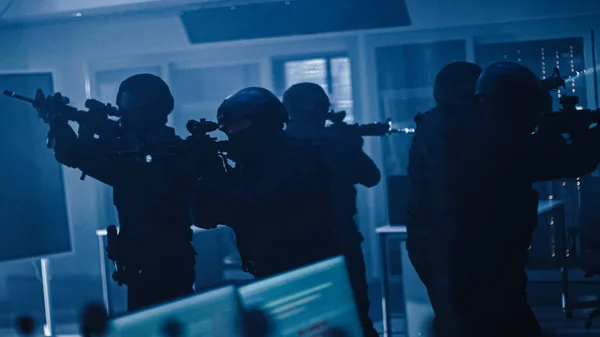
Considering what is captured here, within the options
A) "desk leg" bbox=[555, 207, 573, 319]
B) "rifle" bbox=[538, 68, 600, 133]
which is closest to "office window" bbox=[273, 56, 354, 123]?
"desk leg" bbox=[555, 207, 573, 319]

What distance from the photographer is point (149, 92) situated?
8.50ft

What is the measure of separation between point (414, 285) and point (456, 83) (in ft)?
4.26

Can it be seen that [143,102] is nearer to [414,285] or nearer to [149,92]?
[149,92]

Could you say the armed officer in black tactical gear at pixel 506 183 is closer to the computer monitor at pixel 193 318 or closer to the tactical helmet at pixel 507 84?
the tactical helmet at pixel 507 84

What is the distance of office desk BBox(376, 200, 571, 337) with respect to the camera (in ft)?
9.43

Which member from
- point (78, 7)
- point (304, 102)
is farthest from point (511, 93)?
point (78, 7)

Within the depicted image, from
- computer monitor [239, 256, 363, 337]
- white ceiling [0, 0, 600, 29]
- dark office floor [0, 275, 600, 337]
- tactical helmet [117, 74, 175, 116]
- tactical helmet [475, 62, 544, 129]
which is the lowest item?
dark office floor [0, 275, 600, 337]

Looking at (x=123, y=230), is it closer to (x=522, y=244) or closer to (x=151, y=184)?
(x=151, y=184)

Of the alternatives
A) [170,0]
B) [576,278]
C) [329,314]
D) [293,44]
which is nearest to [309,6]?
[293,44]

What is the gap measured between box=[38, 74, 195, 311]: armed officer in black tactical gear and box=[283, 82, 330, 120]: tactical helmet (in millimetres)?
729

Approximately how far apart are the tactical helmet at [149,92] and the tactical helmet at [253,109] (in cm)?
55

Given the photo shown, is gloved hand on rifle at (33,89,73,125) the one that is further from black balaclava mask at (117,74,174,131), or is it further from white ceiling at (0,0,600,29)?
white ceiling at (0,0,600,29)

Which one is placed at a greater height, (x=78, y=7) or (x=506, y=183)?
(x=78, y=7)

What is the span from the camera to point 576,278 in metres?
4.51
